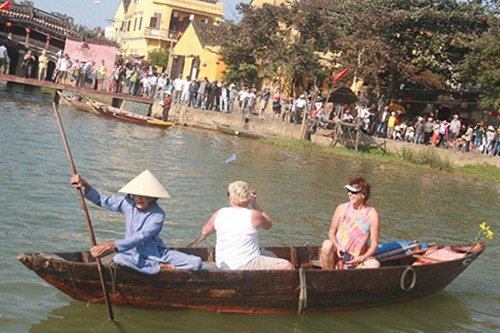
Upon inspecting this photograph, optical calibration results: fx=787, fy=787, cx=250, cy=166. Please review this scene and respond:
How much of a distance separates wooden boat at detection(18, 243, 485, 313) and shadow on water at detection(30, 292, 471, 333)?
12 cm

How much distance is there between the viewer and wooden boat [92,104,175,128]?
32.4 m

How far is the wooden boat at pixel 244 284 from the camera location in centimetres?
859

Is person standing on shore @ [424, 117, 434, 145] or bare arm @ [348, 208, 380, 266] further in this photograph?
person standing on shore @ [424, 117, 434, 145]

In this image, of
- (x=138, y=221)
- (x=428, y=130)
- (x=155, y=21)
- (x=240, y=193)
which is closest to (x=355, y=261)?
(x=240, y=193)

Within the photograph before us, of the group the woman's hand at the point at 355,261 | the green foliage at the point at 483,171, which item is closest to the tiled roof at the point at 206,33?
the green foliage at the point at 483,171

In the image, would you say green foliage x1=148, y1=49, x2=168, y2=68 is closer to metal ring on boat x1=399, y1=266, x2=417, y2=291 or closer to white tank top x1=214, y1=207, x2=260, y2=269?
metal ring on boat x1=399, y1=266, x2=417, y2=291

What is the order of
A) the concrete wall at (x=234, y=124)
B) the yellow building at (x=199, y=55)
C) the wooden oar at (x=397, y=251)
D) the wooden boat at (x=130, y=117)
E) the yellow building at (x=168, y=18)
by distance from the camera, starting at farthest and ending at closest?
the yellow building at (x=168, y=18) → the yellow building at (x=199, y=55) → the concrete wall at (x=234, y=124) → the wooden boat at (x=130, y=117) → the wooden oar at (x=397, y=251)

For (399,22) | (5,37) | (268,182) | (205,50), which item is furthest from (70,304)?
(205,50)

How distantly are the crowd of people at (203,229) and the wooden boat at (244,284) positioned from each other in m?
0.15

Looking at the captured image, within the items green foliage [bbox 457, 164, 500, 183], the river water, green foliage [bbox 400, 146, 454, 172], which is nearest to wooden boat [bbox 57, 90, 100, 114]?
the river water

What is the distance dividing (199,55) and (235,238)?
139 feet

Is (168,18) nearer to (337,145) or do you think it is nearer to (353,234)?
(337,145)

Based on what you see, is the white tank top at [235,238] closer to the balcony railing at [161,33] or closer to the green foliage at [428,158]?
the green foliage at [428,158]

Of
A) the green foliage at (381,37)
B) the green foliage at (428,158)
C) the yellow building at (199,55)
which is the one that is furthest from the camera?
the yellow building at (199,55)
